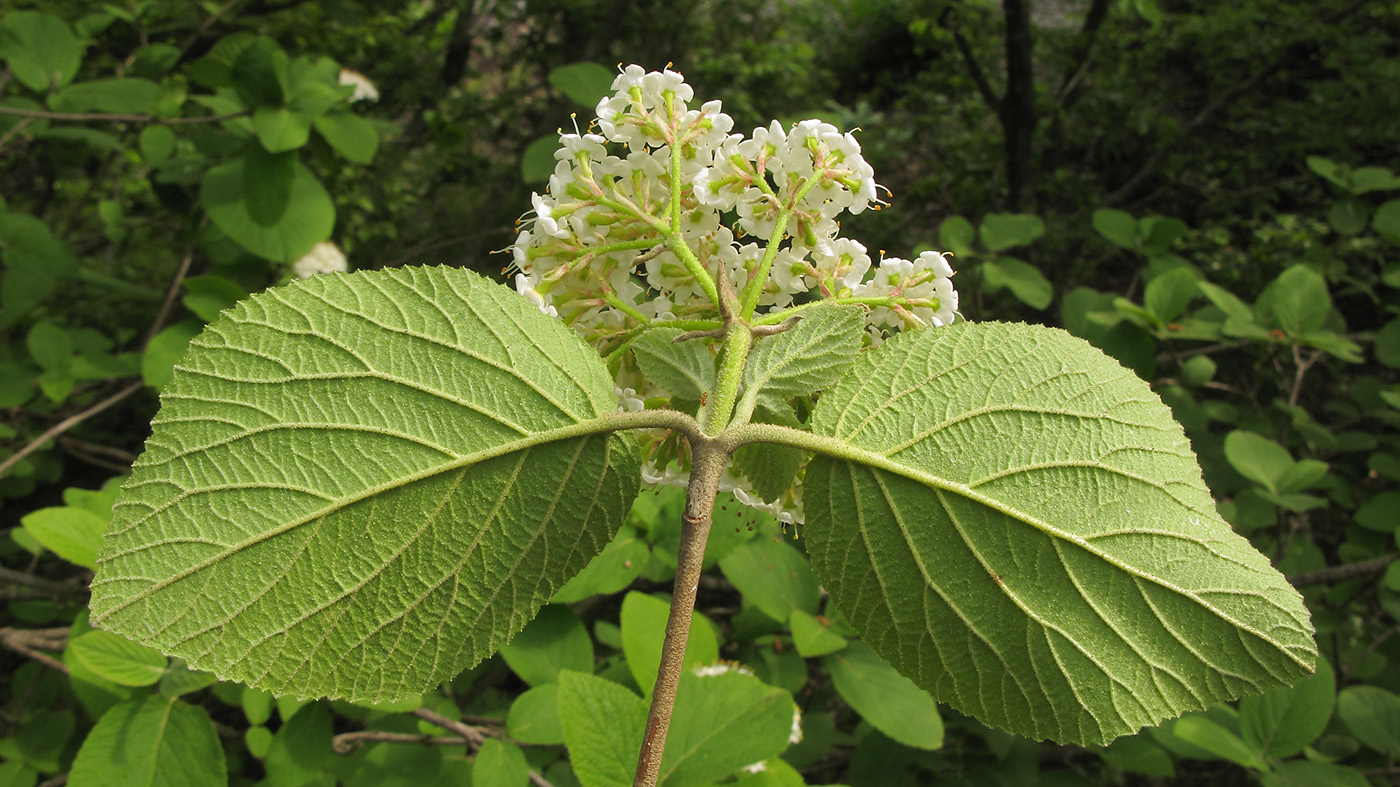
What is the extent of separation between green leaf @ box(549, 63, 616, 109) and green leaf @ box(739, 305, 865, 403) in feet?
5.63

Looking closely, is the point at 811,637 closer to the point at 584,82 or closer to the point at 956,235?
the point at 956,235

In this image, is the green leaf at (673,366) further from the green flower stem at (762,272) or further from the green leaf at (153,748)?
the green leaf at (153,748)

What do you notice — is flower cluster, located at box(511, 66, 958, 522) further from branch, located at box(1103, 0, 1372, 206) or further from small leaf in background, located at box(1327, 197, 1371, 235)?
branch, located at box(1103, 0, 1372, 206)

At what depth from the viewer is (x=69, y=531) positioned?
4.83 feet

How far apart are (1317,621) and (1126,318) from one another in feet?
2.89

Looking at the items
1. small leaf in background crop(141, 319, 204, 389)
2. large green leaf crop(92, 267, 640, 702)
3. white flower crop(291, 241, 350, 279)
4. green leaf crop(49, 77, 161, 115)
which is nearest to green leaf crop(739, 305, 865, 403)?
large green leaf crop(92, 267, 640, 702)

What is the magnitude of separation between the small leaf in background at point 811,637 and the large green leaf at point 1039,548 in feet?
2.92

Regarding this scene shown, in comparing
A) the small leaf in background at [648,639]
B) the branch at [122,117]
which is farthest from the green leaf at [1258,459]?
the branch at [122,117]

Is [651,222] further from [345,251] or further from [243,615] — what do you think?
[345,251]

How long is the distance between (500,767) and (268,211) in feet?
5.15

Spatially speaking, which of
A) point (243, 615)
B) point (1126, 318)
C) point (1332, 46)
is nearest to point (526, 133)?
point (1126, 318)

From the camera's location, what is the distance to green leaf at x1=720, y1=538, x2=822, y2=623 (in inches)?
62.6

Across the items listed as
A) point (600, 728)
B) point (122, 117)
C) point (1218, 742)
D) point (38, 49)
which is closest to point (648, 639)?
point (600, 728)

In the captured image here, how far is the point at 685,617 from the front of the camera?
0.53 m
